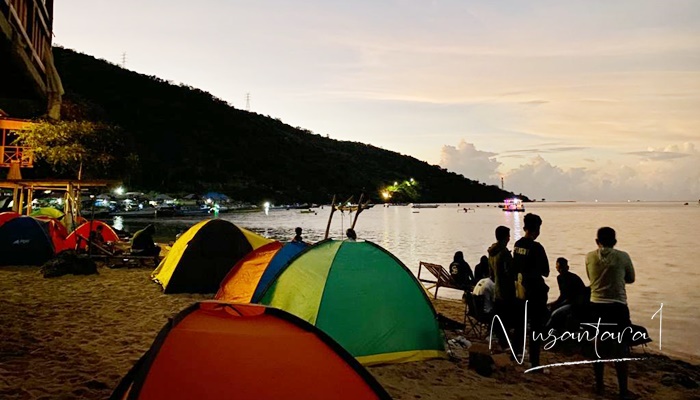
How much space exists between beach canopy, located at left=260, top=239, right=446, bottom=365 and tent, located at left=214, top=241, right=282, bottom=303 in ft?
6.44

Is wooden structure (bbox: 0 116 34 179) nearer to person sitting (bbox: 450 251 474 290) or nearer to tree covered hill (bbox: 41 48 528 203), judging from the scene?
person sitting (bbox: 450 251 474 290)

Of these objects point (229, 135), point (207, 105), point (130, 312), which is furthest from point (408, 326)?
point (207, 105)

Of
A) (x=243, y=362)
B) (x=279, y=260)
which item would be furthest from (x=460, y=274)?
(x=243, y=362)

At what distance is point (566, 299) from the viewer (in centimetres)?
868

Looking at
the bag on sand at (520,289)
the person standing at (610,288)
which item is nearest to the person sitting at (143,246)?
the bag on sand at (520,289)

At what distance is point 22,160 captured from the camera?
78.7 feet

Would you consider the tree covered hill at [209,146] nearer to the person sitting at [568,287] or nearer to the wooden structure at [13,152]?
the wooden structure at [13,152]

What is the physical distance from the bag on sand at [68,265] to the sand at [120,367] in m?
3.10

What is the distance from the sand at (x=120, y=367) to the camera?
587 centimetres

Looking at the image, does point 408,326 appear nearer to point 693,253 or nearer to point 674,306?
point 674,306

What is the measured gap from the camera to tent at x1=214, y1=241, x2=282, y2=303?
9.62m

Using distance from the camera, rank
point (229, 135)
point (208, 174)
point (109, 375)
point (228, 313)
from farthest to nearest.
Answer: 1. point (229, 135)
2. point (208, 174)
3. point (109, 375)
4. point (228, 313)

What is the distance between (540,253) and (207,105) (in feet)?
490

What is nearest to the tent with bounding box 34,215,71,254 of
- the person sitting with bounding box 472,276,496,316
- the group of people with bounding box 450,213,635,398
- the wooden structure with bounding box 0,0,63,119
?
the wooden structure with bounding box 0,0,63,119
